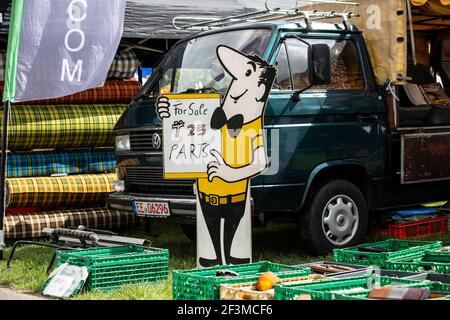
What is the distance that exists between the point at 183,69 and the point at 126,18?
214 cm

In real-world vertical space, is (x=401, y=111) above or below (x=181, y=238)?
above

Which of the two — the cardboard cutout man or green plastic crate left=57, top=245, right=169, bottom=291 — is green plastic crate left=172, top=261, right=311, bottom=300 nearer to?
the cardboard cutout man

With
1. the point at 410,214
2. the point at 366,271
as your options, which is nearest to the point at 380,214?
the point at 410,214

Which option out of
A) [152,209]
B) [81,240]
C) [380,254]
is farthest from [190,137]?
[380,254]

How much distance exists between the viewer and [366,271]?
19.3 ft

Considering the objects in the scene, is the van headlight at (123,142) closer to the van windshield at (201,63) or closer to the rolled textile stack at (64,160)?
the van windshield at (201,63)

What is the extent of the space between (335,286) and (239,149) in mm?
1782

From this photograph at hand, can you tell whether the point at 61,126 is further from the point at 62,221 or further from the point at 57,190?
the point at 62,221

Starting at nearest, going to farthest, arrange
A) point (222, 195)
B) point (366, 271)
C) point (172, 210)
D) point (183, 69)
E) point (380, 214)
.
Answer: point (366, 271) → point (222, 195) → point (172, 210) → point (183, 69) → point (380, 214)

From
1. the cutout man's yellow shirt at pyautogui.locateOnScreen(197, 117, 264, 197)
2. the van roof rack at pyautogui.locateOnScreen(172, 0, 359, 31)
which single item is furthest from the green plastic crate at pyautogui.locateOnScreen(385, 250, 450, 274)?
the van roof rack at pyautogui.locateOnScreen(172, 0, 359, 31)

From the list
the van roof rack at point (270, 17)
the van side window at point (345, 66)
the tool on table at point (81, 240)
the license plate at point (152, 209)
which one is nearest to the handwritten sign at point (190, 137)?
the tool on table at point (81, 240)

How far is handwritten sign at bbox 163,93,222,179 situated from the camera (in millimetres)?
6879

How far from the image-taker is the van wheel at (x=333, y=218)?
8281 mm
